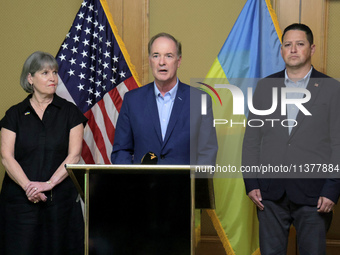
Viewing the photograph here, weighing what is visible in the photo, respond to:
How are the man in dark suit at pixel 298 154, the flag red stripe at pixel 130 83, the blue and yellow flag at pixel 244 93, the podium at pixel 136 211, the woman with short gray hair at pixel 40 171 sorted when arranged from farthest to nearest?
1. the flag red stripe at pixel 130 83
2. the blue and yellow flag at pixel 244 93
3. the woman with short gray hair at pixel 40 171
4. the man in dark suit at pixel 298 154
5. the podium at pixel 136 211

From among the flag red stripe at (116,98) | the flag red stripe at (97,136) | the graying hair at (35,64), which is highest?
the graying hair at (35,64)

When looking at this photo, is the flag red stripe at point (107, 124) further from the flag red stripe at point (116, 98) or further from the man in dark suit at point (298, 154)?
the man in dark suit at point (298, 154)

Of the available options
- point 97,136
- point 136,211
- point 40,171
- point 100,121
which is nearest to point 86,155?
point 97,136

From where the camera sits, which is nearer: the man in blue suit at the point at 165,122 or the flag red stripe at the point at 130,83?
the man in blue suit at the point at 165,122

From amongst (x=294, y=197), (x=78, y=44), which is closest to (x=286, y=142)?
(x=294, y=197)

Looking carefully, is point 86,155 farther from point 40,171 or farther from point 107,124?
point 40,171

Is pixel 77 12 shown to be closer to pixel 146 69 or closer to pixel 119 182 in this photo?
pixel 146 69

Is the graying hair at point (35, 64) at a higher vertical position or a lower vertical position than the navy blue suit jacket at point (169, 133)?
higher

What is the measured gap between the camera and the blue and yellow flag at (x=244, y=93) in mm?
3232

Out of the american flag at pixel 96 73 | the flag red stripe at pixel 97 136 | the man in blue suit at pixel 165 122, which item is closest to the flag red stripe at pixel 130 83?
the american flag at pixel 96 73

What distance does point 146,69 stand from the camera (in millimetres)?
3846

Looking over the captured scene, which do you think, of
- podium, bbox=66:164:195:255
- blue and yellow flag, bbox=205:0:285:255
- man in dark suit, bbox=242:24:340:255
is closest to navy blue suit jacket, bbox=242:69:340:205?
man in dark suit, bbox=242:24:340:255

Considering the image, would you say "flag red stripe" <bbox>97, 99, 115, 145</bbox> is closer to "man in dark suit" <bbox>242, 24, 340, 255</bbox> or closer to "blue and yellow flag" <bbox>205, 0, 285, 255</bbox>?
"blue and yellow flag" <bbox>205, 0, 285, 255</bbox>

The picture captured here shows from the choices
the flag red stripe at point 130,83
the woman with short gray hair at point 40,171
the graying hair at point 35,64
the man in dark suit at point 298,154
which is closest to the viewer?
the man in dark suit at point 298,154
